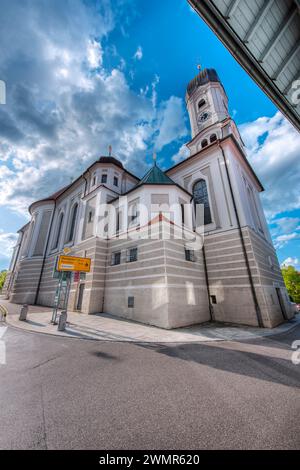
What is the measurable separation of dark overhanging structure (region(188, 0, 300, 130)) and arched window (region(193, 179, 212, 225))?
12092mm

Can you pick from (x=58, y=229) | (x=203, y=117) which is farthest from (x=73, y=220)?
(x=203, y=117)

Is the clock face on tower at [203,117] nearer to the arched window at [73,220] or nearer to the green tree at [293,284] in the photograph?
the arched window at [73,220]

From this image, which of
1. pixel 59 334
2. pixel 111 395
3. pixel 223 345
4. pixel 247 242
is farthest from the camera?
pixel 247 242

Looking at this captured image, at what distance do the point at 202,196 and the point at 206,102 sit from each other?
17.5m

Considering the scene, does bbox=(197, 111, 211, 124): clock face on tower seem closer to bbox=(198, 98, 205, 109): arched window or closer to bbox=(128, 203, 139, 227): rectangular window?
bbox=(198, 98, 205, 109): arched window

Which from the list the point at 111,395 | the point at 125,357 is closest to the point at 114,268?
the point at 125,357

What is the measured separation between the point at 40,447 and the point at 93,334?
6.52m

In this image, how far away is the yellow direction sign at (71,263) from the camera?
11.0 meters

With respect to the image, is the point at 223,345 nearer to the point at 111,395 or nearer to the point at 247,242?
the point at 111,395

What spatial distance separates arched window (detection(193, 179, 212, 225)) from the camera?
16438 mm

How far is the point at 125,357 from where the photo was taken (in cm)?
544

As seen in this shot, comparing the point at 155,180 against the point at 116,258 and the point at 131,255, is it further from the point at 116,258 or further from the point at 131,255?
the point at 116,258

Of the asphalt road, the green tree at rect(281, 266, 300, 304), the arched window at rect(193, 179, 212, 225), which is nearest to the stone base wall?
the arched window at rect(193, 179, 212, 225)

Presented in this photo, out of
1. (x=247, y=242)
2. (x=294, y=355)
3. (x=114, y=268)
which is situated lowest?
(x=294, y=355)
